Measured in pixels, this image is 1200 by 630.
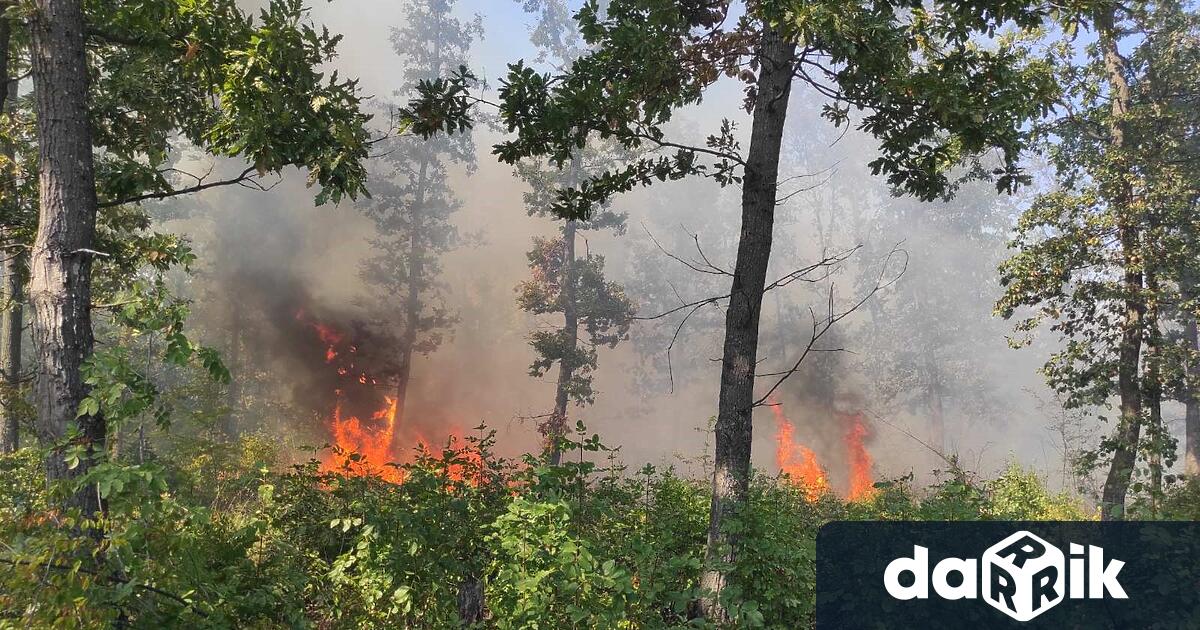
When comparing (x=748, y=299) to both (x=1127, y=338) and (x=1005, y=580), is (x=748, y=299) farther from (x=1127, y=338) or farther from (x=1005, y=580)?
(x=1127, y=338)

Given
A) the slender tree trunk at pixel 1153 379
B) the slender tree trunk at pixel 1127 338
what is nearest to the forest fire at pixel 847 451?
the slender tree trunk at pixel 1127 338

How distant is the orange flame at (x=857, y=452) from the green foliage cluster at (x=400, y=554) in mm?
29757

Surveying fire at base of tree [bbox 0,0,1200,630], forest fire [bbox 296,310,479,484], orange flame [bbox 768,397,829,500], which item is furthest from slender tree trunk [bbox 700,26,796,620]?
orange flame [bbox 768,397,829,500]

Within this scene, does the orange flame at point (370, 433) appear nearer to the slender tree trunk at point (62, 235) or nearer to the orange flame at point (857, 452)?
the orange flame at point (857, 452)

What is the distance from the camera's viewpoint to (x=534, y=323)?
46.0 m

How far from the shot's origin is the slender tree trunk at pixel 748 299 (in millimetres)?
→ 7078

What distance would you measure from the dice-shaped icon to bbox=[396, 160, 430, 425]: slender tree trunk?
2598cm

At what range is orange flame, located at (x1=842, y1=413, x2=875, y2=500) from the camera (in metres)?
36.5

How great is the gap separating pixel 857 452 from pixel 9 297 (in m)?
37.9

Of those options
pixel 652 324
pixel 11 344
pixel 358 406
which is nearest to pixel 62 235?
pixel 11 344

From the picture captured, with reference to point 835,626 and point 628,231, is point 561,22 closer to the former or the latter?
point 628,231

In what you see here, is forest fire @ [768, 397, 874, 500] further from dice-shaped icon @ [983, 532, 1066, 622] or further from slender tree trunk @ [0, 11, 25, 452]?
slender tree trunk @ [0, 11, 25, 452]

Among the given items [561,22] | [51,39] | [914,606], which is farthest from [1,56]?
[561,22]

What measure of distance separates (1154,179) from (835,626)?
Answer: 13.0 metres
